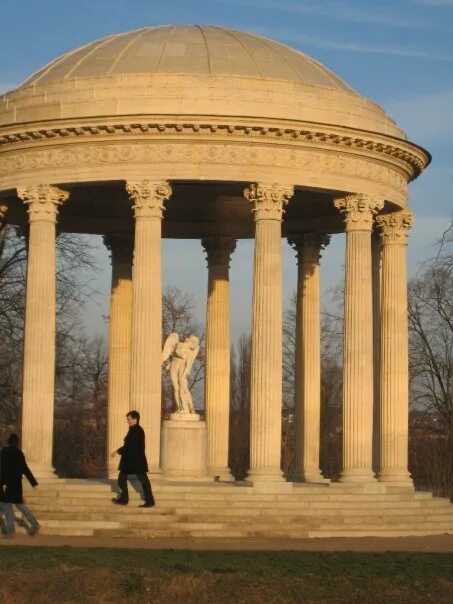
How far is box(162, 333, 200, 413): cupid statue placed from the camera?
3324 inches

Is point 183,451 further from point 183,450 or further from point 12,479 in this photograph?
point 12,479

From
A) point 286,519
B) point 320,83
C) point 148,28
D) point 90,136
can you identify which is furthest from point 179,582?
point 148,28

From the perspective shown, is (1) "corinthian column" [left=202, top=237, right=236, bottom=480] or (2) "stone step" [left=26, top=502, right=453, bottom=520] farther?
(1) "corinthian column" [left=202, top=237, right=236, bottom=480]

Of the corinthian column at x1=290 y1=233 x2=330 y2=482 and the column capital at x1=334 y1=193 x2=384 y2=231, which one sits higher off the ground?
the column capital at x1=334 y1=193 x2=384 y2=231

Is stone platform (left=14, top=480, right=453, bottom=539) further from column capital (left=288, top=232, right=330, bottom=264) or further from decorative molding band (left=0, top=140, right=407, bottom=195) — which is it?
column capital (left=288, top=232, right=330, bottom=264)

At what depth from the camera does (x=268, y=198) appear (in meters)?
78.8

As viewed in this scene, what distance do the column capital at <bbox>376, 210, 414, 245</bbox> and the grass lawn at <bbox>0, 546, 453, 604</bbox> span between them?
34.5 meters

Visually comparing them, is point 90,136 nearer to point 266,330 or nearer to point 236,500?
point 266,330

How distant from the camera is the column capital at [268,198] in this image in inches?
3098

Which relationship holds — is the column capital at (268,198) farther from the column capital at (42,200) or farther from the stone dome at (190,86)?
the column capital at (42,200)

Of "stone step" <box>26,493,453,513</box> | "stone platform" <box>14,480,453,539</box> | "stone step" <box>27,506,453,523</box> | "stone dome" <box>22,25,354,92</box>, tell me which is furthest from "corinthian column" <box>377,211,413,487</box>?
"stone step" <box>27,506,453,523</box>

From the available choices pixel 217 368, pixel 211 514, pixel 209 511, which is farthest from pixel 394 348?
pixel 211 514

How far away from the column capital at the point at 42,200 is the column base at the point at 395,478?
21747mm

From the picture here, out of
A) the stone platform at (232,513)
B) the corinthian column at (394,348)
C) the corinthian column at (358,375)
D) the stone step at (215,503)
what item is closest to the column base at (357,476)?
the corinthian column at (358,375)
